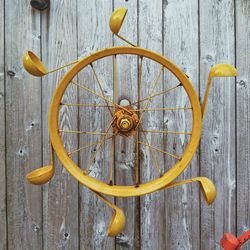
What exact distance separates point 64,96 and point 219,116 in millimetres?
481

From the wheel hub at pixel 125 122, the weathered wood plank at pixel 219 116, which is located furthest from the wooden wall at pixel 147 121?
the wheel hub at pixel 125 122

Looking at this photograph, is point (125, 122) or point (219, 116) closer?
point (125, 122)

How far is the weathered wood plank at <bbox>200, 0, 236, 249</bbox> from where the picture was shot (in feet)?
3.54

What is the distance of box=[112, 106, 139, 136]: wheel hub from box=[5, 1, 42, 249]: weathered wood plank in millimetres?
341

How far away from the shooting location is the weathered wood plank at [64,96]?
1089mm

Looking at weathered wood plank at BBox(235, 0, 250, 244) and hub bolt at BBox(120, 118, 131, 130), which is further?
weathered wood plank at BBox(235, 0, 250, 244)

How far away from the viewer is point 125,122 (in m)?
0.84

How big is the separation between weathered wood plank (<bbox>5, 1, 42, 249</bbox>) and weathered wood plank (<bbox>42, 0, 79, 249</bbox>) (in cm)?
3

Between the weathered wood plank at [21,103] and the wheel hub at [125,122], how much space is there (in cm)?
34

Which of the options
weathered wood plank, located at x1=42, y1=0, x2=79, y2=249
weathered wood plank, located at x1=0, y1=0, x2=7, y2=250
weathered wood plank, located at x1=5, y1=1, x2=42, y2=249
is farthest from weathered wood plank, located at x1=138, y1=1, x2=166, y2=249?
weathered wood plank, located at x1=0, y1=0, x2=7, y2=250

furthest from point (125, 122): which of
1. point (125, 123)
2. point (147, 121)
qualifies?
point (147, 121)

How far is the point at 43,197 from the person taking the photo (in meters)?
1.11

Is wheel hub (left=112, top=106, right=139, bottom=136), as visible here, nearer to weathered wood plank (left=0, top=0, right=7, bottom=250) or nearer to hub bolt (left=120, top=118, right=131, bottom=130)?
hub bolt (left=120, top=118, right=131, bottom=130)

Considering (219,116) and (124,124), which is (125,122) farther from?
(219,116)
